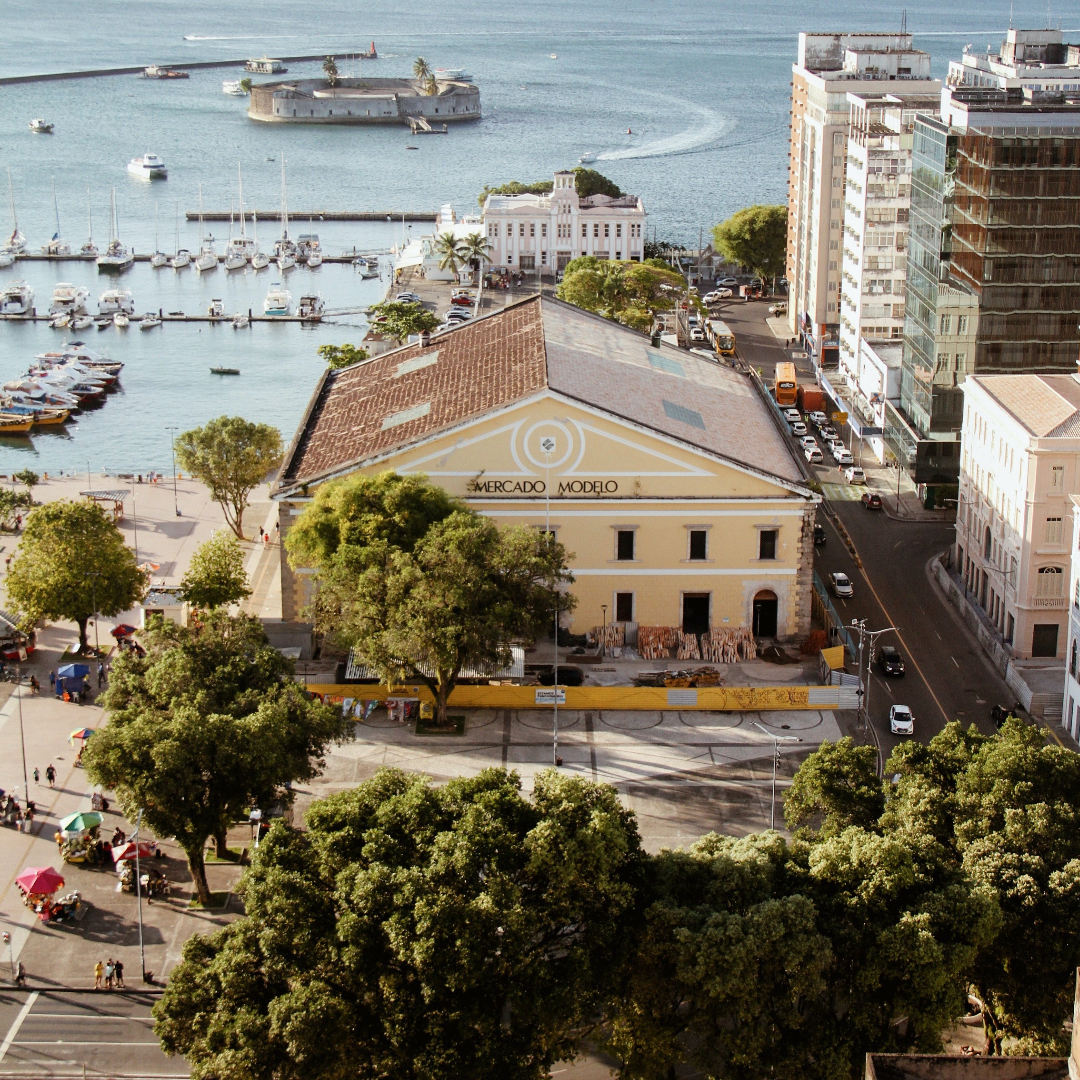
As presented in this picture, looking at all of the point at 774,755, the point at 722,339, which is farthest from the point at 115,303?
the point at 774,755

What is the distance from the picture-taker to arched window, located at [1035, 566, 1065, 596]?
7881cm

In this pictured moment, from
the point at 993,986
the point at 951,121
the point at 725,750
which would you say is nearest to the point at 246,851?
the point at 725,750

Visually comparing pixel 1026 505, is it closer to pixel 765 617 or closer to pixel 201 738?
pixel 765 617

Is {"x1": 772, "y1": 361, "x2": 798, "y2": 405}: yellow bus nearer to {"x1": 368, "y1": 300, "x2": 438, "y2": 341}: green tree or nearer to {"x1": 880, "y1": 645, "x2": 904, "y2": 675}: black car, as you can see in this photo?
{"x1": 368, "y1": 300, "x2": 438, "y2": 341}: green tree

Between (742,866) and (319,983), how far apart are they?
40.2 ft

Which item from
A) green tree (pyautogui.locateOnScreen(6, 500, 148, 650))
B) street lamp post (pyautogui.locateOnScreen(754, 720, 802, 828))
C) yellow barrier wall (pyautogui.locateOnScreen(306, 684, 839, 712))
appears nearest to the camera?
street lamp post (pyautogui.locateOnScreen(754, 720, 802, 828))

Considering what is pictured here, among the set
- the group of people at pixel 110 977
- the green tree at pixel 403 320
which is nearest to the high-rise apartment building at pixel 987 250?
the green tree at pixel 403 320

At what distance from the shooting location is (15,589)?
251ft

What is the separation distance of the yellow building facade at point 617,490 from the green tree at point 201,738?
18003 mm

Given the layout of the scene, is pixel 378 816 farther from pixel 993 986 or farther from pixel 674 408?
pixel 674 408

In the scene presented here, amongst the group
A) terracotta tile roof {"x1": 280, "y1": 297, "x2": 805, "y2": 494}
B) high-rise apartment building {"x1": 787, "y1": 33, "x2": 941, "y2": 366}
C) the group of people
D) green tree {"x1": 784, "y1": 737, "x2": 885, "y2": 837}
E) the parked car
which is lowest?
the group of people

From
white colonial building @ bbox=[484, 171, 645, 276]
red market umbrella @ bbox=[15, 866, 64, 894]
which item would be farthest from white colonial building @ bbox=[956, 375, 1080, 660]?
white colonial building @ bbox=[484, 171, 645, 276]

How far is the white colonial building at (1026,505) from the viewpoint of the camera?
77.9 m

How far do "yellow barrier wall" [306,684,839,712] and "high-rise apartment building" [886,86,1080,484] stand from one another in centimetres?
3215
